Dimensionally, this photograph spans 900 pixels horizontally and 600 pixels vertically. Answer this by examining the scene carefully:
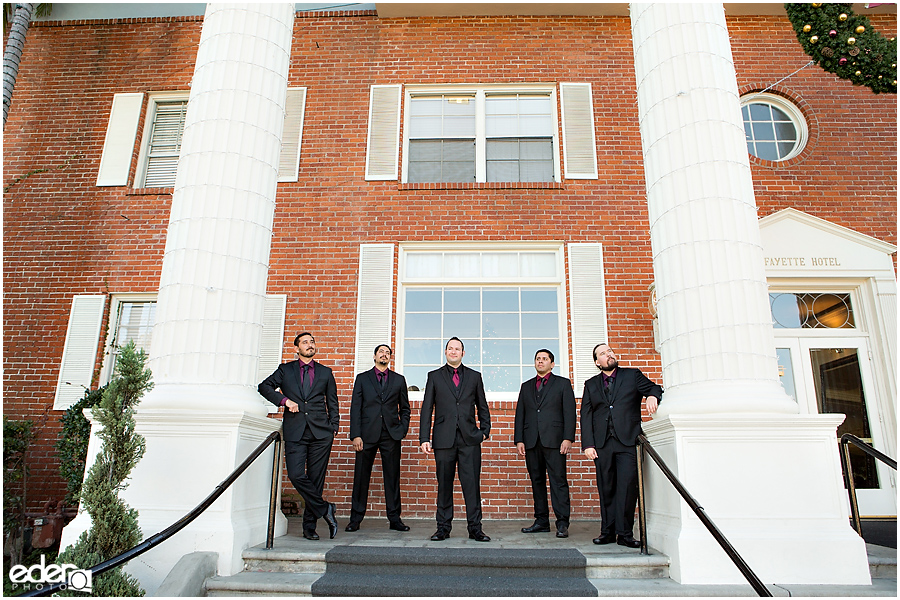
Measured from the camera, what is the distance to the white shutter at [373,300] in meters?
8.17

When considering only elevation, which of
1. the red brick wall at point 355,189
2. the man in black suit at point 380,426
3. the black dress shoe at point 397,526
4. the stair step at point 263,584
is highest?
the red brick wall at point 355,189

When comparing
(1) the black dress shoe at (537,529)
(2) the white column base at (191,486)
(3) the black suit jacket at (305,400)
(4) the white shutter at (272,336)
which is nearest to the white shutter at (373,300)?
(4) the white shutter at (272,336)

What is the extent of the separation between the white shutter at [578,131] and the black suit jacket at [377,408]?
4.29 meters

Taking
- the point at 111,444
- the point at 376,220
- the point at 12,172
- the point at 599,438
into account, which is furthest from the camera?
the point at 12,172

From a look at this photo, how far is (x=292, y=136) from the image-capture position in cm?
914

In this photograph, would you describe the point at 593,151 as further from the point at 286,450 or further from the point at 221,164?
the point at 286,450

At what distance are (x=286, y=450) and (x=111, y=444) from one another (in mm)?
1687

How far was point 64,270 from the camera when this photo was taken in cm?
880

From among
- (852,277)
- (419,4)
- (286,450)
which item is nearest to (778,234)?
(852,277)

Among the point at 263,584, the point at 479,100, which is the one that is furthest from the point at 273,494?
the point at 479,100

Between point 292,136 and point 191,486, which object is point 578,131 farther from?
point 191,486

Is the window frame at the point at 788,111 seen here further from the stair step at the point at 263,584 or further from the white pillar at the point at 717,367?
the stair step at the point at 263,584

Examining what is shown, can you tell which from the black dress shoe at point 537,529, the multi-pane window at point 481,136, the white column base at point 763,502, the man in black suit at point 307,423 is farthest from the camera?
the multi-pane window at point 481,136

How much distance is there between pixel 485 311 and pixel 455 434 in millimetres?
3303
